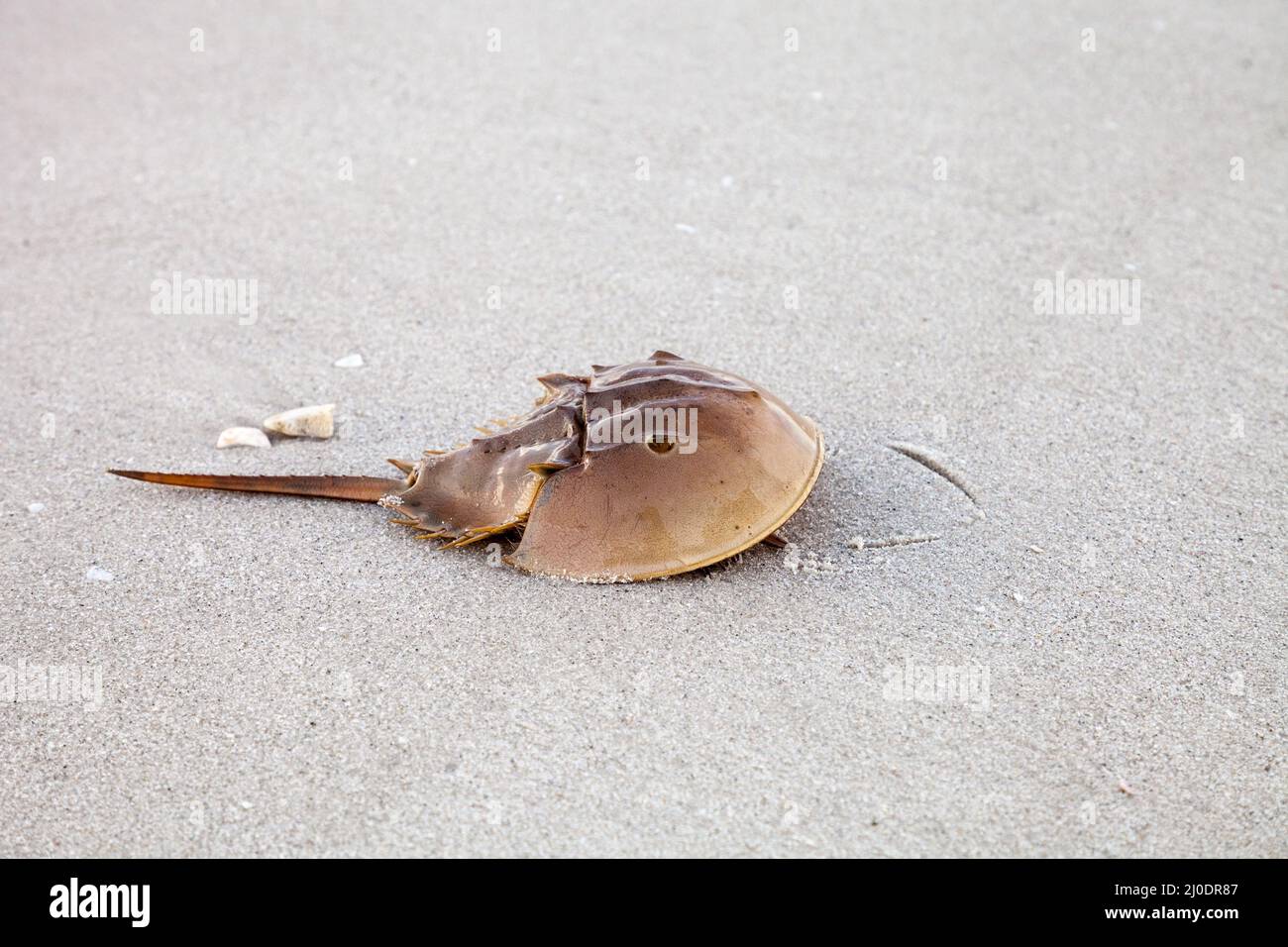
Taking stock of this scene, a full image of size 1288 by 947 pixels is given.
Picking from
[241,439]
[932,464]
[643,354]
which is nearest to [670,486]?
[932,464]

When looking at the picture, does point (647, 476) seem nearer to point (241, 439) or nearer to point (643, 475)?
point (643, 475)

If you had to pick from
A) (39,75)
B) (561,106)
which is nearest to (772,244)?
(561,106)

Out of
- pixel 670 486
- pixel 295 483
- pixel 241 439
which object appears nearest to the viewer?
pixel 670 486

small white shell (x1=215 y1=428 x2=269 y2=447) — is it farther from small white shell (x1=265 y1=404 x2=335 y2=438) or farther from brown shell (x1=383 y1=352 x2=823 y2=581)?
brown shell (x1=383 y1=352 x2=823 y2=581)

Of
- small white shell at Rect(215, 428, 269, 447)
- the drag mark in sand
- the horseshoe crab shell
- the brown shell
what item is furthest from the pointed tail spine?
the drag mark in sand

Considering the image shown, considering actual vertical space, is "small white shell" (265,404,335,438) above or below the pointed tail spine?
above

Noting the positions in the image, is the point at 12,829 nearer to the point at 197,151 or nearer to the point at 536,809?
the point at 536,809
